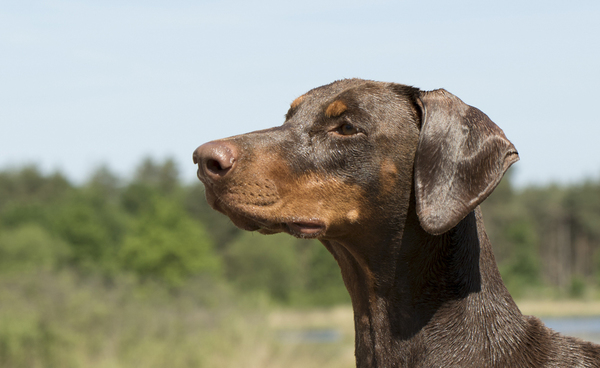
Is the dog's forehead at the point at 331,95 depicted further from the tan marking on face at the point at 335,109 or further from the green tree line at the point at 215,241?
the green tree line at the point at 215,241

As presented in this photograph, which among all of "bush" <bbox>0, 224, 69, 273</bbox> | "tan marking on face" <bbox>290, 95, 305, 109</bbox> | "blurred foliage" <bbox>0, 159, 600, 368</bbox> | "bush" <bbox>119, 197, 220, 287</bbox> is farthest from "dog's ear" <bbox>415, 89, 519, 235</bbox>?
"bush" <bbox>119, 197, 220, 287</bbox>

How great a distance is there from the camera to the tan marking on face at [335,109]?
3.14 m

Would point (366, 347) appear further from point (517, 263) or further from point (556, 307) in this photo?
point (517, 263)

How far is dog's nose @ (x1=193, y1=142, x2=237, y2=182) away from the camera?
283 cm

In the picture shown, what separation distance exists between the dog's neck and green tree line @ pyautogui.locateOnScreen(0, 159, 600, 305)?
1428cm

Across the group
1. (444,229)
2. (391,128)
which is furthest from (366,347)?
(391,128)

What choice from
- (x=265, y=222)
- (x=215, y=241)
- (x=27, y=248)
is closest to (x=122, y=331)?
(x=265, y=222)

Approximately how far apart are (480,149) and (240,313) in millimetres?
13244

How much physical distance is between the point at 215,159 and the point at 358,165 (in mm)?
729

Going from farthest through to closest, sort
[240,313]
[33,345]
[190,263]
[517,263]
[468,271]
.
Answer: [517,263] → [190,263] → [240,313] → [33,345] → [468,271]

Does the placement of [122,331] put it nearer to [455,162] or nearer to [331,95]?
[331,95]

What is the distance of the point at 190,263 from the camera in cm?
3772

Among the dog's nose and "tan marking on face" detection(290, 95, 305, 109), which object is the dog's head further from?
"tan marking on face" detection(290, 95, 305, 109)

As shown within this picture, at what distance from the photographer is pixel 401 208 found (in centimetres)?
307
